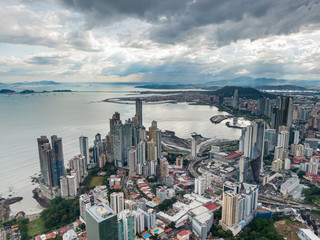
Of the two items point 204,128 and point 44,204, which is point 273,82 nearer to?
point 204,128

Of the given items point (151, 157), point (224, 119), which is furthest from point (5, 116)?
point (224, 119)

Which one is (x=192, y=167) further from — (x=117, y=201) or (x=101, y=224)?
(x=101, y=224)

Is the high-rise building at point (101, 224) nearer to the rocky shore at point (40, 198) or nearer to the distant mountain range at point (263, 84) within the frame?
the rocky shore at point (40, 198)

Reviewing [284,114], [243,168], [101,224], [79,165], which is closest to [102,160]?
[79,165]

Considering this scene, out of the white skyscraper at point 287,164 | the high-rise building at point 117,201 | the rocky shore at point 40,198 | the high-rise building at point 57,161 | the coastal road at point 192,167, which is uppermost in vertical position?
the high-rise building at point 57,161

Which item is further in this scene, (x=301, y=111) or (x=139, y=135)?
(x=301, y=111)

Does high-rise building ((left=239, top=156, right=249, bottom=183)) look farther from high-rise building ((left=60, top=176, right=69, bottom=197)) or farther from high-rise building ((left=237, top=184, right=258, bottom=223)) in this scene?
high-rise building ((left=60, top=176, right=69, bottom=197))

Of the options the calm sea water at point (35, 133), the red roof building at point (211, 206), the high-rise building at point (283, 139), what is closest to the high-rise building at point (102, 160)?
the calm sea water at point (35, 133)
